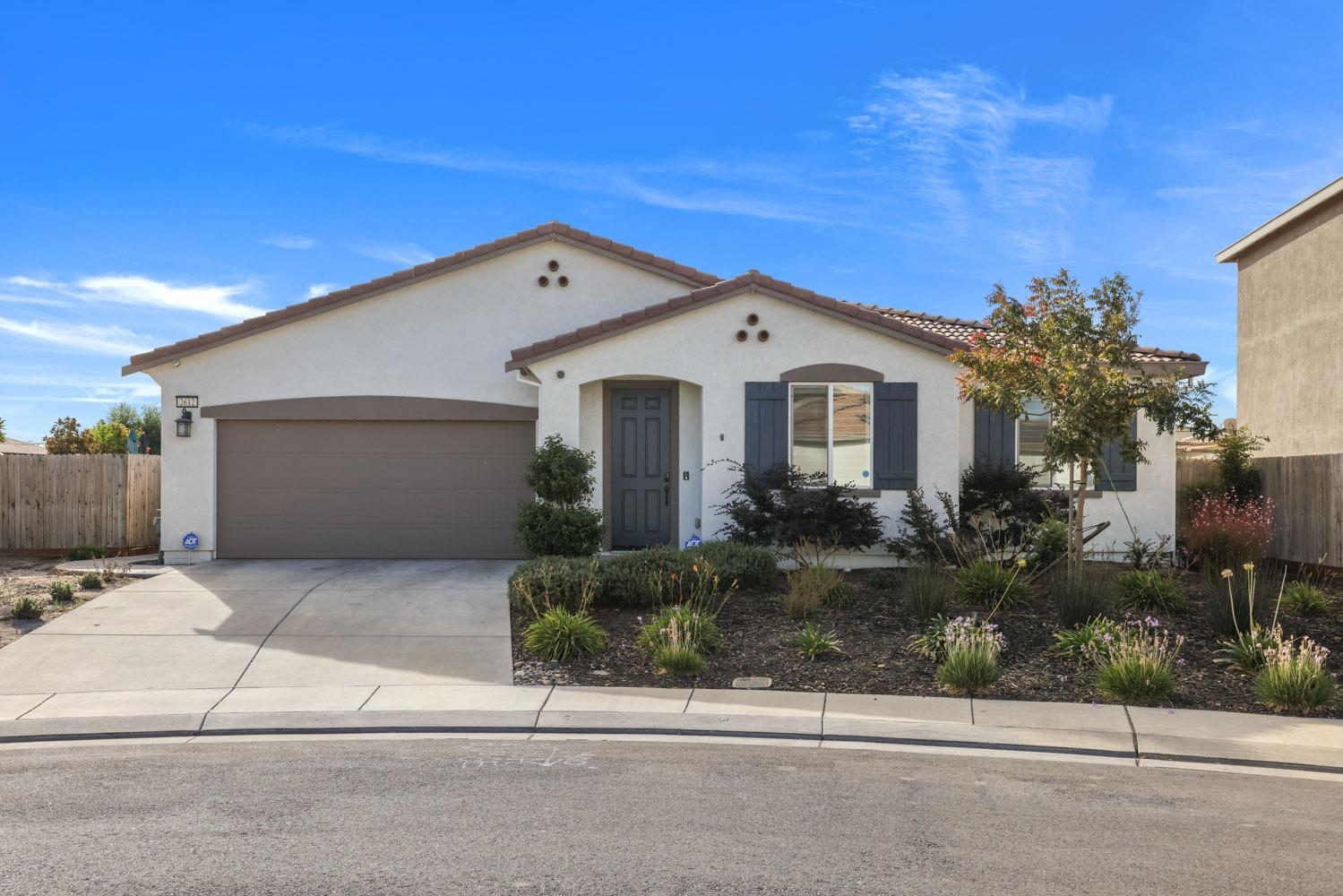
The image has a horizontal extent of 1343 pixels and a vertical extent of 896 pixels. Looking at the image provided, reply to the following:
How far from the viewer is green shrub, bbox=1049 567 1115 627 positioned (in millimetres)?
10938

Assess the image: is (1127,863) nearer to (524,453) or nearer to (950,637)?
(950,637)

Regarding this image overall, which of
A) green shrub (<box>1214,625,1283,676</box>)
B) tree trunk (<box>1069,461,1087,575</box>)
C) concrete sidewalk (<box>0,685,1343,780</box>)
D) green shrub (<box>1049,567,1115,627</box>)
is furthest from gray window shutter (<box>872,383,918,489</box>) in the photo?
concrete sidewalk (<box>0,685,1343,780</box>)

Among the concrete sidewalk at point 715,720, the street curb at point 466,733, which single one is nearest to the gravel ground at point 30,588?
the concrete sidewalk at point 715,720

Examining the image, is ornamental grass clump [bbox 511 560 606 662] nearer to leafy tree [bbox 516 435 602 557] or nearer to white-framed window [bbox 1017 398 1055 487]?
leafy tree [bbox 516 435 602 557]

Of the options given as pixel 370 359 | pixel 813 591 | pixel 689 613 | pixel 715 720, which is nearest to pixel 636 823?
pixel 715 720

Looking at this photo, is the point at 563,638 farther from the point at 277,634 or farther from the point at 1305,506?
the point at 1305,506

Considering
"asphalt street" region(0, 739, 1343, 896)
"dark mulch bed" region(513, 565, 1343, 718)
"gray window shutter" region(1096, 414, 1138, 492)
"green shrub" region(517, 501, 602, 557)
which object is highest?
"gray window shutter" region(1096, 414, 1138, 492)

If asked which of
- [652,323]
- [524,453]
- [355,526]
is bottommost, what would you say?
[355,526]

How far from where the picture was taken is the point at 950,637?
998cm

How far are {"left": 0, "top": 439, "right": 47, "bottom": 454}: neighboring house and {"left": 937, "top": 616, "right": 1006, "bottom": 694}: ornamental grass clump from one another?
3581cm

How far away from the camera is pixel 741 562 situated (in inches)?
513

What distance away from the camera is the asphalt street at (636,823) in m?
5.18

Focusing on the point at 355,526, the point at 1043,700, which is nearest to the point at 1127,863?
the point at 1043,700

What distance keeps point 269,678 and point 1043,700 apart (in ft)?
23.3
